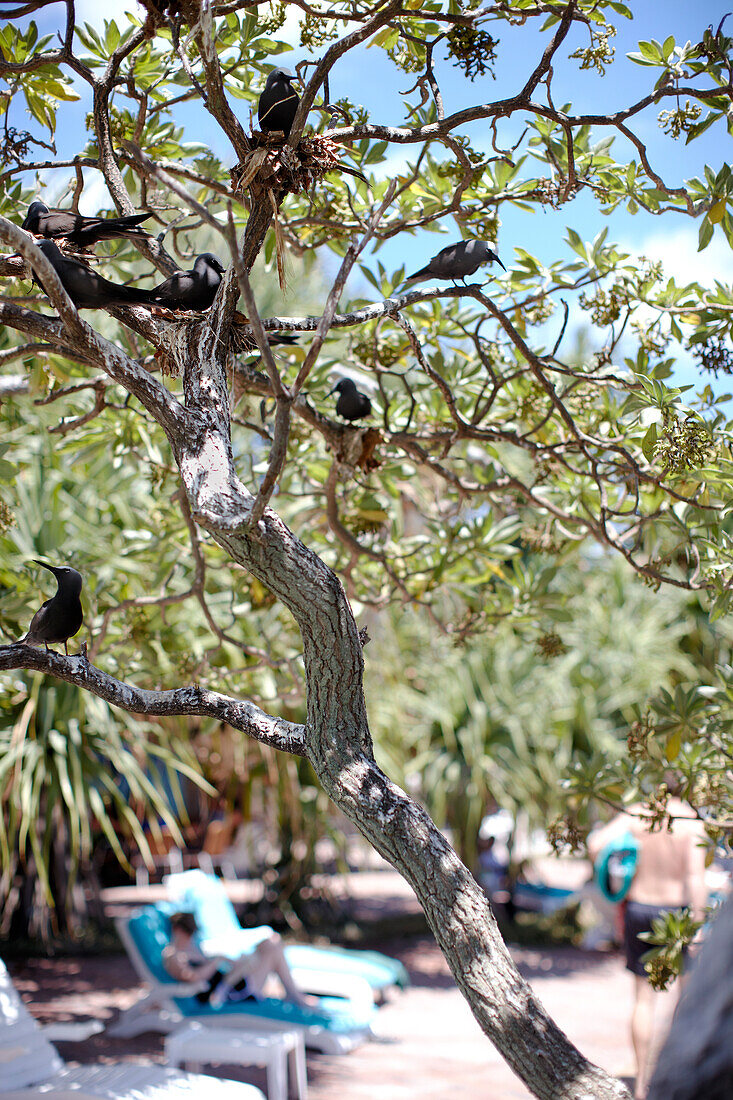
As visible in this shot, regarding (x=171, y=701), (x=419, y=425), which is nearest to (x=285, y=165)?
(x=171, y=701)

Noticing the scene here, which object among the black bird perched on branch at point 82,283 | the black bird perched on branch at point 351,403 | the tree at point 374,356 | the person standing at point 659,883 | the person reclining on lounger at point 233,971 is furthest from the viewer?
the person reclining on lounger at point 233,971

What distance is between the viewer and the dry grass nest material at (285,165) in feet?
6.05

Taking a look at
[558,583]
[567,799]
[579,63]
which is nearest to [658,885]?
[567,799]

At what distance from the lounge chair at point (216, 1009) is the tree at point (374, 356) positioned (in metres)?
2.00

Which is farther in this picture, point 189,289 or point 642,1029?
point 642,1029

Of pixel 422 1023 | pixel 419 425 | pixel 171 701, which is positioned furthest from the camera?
pixel 422 1023

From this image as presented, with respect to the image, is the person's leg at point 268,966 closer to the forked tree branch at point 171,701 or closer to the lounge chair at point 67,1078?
the lounge chair at point 67,1078

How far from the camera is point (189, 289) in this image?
6.34 feet

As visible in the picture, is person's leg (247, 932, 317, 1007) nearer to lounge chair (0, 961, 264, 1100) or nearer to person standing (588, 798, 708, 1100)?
lounge chair (0, 961, 264, 1100)

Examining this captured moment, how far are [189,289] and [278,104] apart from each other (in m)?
0.43

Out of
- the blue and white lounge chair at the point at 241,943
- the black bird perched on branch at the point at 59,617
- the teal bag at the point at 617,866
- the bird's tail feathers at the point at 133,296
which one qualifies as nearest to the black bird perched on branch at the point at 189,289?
the bird's tail feathers at the point at 133,296

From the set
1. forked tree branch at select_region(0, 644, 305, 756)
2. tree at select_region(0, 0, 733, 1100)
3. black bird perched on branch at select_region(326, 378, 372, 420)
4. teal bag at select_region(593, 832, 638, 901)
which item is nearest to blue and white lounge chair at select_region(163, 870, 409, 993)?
teal bag at select_region(593, 832, 638, 901)

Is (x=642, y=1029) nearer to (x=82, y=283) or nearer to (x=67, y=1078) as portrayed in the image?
(x=67, y=1078)

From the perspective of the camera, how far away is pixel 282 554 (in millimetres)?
1594
